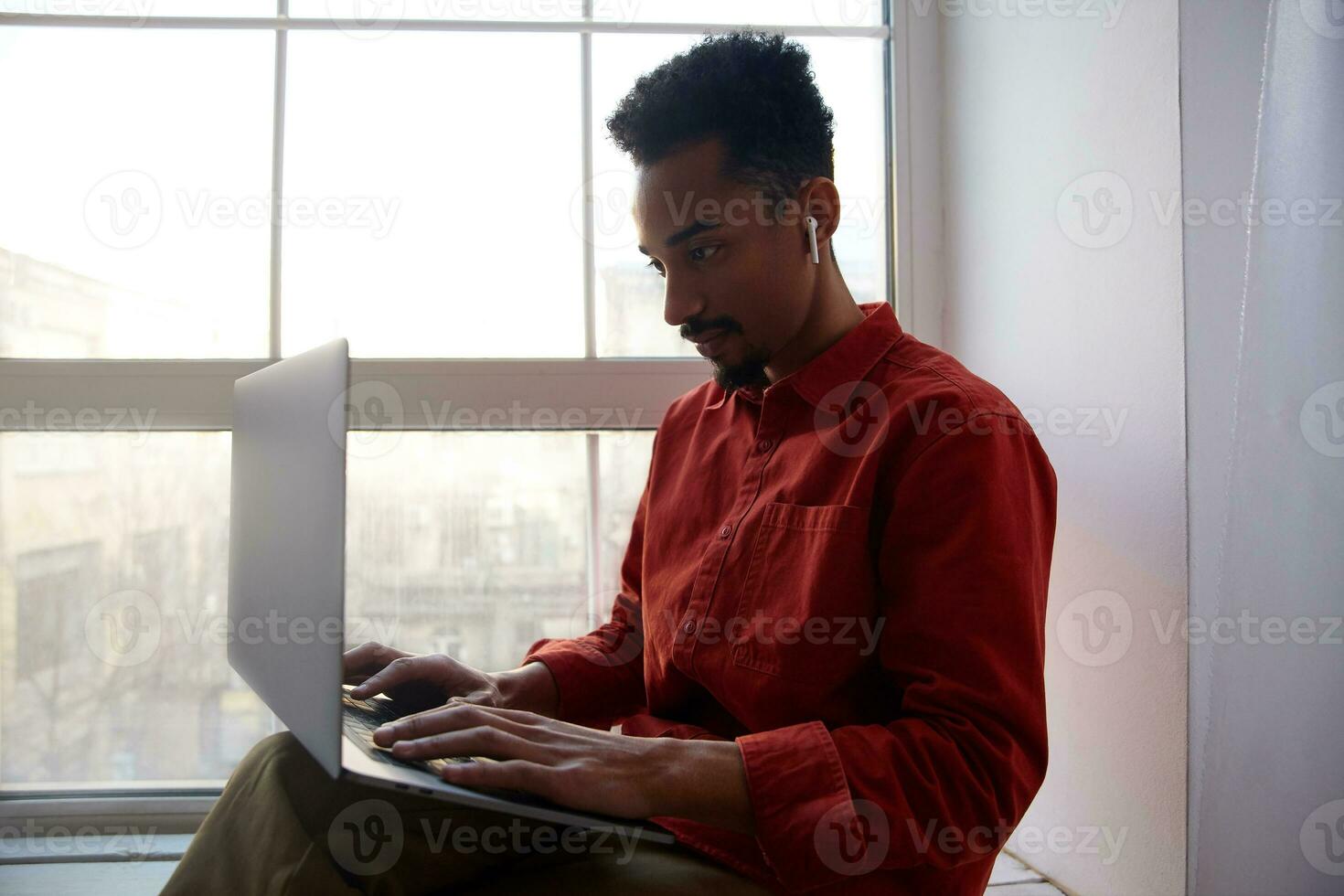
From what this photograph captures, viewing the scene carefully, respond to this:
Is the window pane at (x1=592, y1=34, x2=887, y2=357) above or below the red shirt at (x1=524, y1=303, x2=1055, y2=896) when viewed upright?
above

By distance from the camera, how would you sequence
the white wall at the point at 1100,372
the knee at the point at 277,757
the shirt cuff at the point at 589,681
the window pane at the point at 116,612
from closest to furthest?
the knee at the point at 277,757 → the white wall at the point at 1100,372 → the shirt cuff at the point at 589,681 → the window pane at the point at 116,612

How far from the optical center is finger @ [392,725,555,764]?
0.74 m

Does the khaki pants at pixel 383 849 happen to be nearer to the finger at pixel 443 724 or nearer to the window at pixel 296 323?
the finger at pixel 443 724

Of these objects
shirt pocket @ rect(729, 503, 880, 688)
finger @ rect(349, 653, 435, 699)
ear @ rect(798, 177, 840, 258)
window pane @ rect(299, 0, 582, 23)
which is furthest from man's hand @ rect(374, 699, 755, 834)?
window pane @ rect(299, 0, 582, 23)

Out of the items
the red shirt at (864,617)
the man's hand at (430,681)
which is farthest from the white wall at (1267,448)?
the man's hand at (430,681)

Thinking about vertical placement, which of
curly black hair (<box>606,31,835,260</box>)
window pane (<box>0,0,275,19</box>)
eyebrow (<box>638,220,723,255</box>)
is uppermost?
window pane (<box>0,0,275,19</box>)

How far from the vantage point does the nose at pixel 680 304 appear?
1.04 metres

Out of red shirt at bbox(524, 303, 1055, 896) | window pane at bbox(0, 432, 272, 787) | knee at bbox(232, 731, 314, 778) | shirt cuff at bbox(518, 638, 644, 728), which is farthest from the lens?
window pane at bbox(0, 432, 272, 787)

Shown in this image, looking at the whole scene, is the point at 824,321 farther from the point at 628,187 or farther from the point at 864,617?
the point at 628,187

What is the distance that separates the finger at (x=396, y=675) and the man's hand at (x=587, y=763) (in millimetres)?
270

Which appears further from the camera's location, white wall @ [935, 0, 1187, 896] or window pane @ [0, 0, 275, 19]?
window pane @ [0, 0, 275, 19]

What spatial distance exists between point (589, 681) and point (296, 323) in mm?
787

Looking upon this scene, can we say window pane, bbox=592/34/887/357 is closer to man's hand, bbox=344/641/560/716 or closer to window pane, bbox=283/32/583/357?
window pane, bbox=283/32/583/357

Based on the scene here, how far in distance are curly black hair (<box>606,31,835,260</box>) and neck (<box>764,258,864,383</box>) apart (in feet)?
0.13
